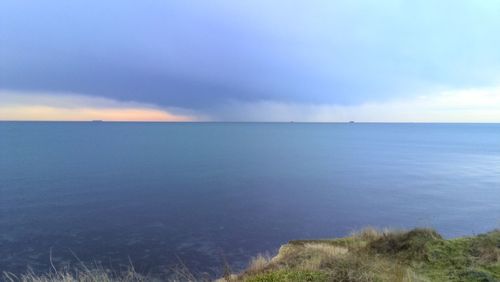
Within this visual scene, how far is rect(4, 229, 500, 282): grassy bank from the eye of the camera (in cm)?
682

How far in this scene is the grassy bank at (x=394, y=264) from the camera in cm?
682

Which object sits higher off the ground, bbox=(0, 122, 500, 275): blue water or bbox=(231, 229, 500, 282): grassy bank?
bbox=(231, 229, 500, 282): grassy bank

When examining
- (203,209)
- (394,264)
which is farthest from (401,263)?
(203,209)

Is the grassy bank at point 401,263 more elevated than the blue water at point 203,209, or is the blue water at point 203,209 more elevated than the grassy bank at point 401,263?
the grassy bank at point 401,263

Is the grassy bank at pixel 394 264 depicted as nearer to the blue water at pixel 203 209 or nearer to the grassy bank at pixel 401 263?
the grassy bank at pixel 401 263

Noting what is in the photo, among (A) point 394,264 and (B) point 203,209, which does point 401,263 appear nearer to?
(A) point 394,264

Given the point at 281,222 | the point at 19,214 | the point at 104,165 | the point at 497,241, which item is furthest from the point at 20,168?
the point at 497,241

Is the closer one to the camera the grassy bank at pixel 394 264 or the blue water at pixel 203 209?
the grassy bank at pixel 394 264

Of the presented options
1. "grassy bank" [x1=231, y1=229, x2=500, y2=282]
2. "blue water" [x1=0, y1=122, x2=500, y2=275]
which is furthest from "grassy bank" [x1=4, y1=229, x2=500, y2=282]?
"blue water" [x1=0, y1=122, x2=500, y2=275]

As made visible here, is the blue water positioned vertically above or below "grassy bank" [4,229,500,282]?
below

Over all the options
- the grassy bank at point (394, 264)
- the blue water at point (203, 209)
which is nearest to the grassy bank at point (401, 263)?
the grassy bank at point (394, 264)

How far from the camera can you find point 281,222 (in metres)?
26.7

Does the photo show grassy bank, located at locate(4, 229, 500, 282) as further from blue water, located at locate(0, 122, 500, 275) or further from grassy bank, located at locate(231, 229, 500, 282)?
blue water, located at locate(0, 122, 500, 275)

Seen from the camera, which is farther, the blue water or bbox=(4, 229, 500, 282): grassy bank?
the blue water
